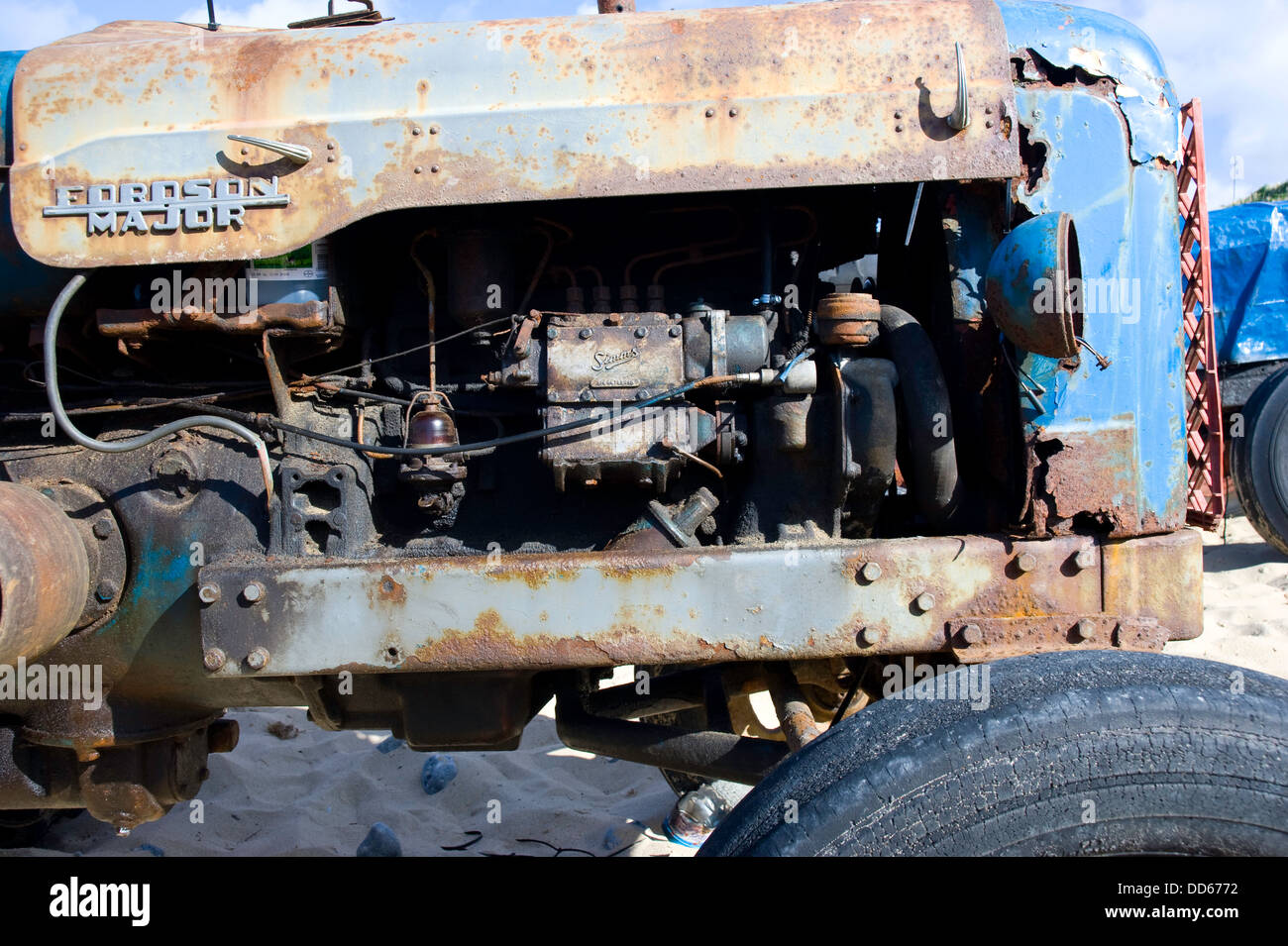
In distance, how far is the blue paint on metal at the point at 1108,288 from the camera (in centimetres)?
196

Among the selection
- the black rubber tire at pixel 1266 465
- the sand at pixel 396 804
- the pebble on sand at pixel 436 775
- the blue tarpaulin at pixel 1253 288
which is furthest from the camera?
the blue tarpaulin at pixel 1253 288

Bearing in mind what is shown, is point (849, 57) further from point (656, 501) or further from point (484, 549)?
point (484, 549)

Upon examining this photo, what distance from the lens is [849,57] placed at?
6.56 feet

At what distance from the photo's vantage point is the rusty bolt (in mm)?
1884

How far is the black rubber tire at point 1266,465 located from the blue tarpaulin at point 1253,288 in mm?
435

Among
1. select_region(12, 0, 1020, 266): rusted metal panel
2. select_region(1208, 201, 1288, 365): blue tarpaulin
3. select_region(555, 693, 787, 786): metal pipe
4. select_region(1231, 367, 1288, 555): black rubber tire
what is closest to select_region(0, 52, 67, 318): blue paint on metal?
select_region(12, 0, 1020, 266): rusted metal panel

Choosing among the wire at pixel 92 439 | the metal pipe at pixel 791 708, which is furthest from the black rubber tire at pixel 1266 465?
the wire at pixel 92 439

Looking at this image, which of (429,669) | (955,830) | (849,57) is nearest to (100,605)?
(429,669)

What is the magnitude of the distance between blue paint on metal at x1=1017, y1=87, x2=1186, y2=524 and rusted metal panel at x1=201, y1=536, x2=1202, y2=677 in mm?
230

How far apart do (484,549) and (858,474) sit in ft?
3.02

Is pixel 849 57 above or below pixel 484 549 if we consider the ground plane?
→ above

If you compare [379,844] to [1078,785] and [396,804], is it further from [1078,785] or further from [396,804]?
[1078,785]

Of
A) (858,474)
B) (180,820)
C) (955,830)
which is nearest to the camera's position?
(955,830)

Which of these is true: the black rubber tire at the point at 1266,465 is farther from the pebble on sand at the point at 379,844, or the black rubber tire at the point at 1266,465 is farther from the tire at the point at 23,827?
the tire at the point at 23,827
